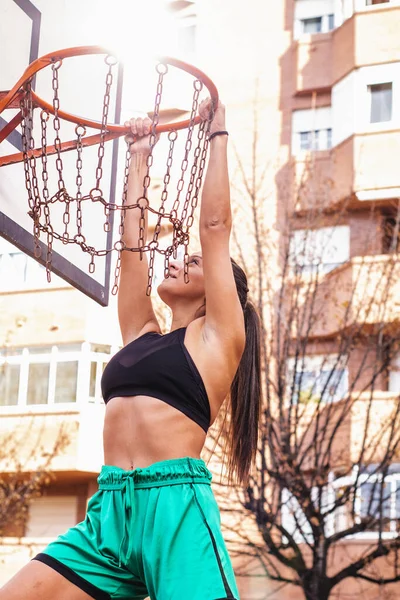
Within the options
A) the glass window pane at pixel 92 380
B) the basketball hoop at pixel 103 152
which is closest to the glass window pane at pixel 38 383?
the glass window pane at pixel 92 380

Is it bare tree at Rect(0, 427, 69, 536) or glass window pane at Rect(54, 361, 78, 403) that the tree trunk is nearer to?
bare tree at Rect(0, 427, 69, 536)

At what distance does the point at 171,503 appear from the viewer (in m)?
3.35

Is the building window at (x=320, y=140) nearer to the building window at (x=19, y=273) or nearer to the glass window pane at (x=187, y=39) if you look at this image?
the glass window pane at (x=187, y=39)


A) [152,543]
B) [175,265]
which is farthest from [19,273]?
[152,543]

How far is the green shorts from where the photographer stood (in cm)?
323

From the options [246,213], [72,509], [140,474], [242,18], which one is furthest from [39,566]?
[242,18]

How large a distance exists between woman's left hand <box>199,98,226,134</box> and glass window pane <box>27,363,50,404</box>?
45.8 ft

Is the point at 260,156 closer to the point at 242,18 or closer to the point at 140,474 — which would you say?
the point at 242,18

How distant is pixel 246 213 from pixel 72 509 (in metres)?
5.59

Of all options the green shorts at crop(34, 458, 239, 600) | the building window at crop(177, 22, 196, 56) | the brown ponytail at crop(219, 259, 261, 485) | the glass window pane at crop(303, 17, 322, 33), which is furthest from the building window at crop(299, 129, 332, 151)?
the green shorts at crop(34, 458, 239, 600)

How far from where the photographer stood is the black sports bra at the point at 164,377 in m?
3.47

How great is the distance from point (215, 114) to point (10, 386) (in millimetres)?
14671

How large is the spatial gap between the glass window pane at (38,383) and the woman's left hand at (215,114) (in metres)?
14.0

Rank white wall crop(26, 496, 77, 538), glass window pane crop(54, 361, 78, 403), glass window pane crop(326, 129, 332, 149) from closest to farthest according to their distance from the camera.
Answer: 1. white wall crop(26, 496, 77, 538)
2. glass window pane crop(54, 361, 78, 403)
3. glass window pane crop(326, 129, 332, 149)
